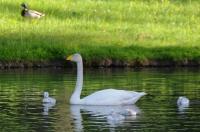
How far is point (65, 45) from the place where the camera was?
49594 mm

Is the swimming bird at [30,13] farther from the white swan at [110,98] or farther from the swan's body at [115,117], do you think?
the swan's body at [115,117]

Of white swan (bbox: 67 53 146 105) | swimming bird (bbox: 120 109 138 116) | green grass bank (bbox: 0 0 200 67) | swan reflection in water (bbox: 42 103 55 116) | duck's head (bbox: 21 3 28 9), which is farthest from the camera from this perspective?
duck's head (bbox: 21 3 28 9)

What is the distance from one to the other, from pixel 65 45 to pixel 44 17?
7.77 metres

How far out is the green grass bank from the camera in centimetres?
4728

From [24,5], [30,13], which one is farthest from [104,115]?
[24,5]

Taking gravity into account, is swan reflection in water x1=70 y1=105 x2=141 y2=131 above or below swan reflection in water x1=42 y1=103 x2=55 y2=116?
below

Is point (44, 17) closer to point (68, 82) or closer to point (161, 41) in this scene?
point (161, 41)

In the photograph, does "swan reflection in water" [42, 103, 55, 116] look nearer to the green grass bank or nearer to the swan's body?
the swan's body

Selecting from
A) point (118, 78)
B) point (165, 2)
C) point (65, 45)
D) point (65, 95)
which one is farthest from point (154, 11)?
point (65, 95)

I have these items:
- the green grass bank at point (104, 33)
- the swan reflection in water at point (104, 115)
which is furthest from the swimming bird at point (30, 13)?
the swan reflection in water at point (104, 115)

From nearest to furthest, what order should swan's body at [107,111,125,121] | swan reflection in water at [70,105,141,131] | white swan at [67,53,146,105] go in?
swan reflection in water at [70,105,141,131] → swan's body at [107,111,125,121] → white swan at [67,53,146,105]

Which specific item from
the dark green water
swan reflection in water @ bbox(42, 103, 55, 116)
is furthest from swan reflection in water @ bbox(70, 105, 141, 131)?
swan reflection in water @ bbox(42, 103, 55, 116)

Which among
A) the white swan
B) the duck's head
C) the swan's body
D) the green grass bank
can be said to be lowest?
the swan's body

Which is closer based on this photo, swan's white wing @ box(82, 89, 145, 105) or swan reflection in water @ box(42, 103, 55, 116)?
swan reflection in water @ box(42, 103, 55, 116)
